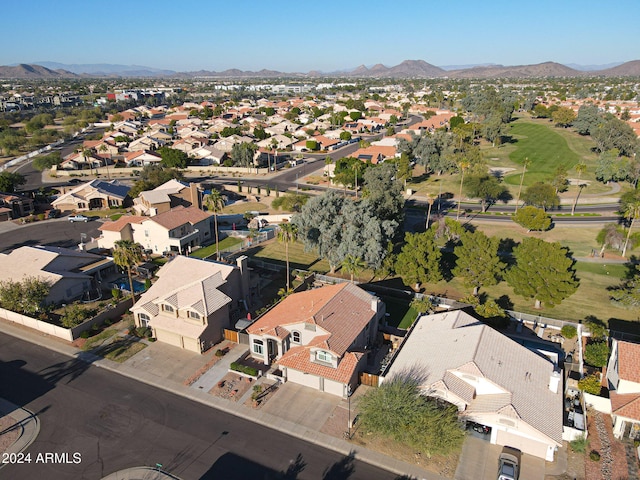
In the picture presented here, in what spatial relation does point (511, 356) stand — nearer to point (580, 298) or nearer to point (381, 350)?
point (381, 350)

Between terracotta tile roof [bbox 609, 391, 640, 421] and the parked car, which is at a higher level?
terracotta tile roof [bbox 609, 391, 640, 421]

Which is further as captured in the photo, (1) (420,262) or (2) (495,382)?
(1) (420,262)

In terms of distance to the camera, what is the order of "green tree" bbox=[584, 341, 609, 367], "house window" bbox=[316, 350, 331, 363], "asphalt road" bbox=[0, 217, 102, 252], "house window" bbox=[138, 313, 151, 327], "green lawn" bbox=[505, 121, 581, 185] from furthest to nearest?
"green lawn" bbox=[505, 121, 581, 185] → "asphalt road" bbox=[0, 217, 102, 252] → "house window" bbox=[138, 313, 151, 327] → "green tree" bbox=[584, 341, 609, 367] → "house window" bbox=[316, 350, 331, 363]

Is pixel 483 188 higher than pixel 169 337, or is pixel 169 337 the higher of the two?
pixel 483 188

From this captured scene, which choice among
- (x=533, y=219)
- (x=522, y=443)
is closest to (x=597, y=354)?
(x=522, y=443)

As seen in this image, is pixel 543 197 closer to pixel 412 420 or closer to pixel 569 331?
pixel 569 331

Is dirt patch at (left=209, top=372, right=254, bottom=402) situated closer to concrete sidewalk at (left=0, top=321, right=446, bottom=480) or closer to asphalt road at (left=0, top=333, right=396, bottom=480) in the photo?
concrete sidewalk at (left=0, top=321, right=446, bottom=480)

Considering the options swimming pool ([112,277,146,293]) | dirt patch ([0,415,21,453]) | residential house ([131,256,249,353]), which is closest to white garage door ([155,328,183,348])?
residential house ([131,256,249,353])
